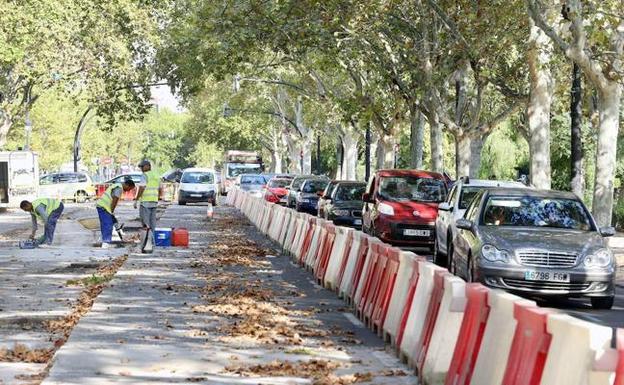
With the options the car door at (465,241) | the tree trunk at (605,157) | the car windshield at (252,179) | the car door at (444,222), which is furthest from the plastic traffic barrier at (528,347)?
the car windshield at (252,179)

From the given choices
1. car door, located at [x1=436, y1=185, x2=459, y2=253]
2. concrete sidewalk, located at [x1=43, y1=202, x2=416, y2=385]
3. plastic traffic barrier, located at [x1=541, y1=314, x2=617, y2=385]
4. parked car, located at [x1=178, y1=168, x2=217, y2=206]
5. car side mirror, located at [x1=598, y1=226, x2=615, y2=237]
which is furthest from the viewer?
parked car, located at [x1=178, y1=168, x2=217, y2=206]

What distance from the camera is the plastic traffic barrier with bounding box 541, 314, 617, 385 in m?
5.47

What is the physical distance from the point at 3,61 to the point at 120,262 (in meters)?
27.8

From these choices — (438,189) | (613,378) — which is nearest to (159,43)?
(438,189)

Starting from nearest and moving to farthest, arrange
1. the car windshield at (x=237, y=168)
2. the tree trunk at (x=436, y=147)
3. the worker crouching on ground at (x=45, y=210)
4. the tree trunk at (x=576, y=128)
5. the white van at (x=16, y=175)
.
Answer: the worker crouching on ground at (x=45, y=210)
the tree trunk at (x=576, y=128)
the tree trunk at (x=436, y=147)
the white van at (x=16, y=175)
the car windshield at (x=237, y=168)

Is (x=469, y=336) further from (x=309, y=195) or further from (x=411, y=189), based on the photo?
(x=309, y=195)

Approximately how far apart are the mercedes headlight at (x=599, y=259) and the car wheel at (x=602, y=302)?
1.53ft

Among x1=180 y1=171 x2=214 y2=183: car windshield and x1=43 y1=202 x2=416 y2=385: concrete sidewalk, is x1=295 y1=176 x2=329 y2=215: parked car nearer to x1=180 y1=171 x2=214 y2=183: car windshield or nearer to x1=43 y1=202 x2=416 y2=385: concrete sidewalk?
x1=180 y1=171 x2=214 y2=183: car windshield

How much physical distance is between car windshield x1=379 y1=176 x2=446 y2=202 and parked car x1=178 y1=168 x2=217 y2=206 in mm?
30102

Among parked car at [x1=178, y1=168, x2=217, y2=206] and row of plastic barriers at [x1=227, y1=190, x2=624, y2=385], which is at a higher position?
row of plastic barriers at [x1=227, y1=190, x2=624, y2=385]

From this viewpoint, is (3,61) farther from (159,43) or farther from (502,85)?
(502,85)

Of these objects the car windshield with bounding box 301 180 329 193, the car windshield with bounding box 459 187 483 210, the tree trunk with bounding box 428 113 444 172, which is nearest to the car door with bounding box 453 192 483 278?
the car windshield with bounding box 459 187 483 210

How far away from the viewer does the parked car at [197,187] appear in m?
56.8

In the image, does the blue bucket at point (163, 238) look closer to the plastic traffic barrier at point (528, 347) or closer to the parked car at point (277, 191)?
the plastic traffic barrier at point (528, 347)
